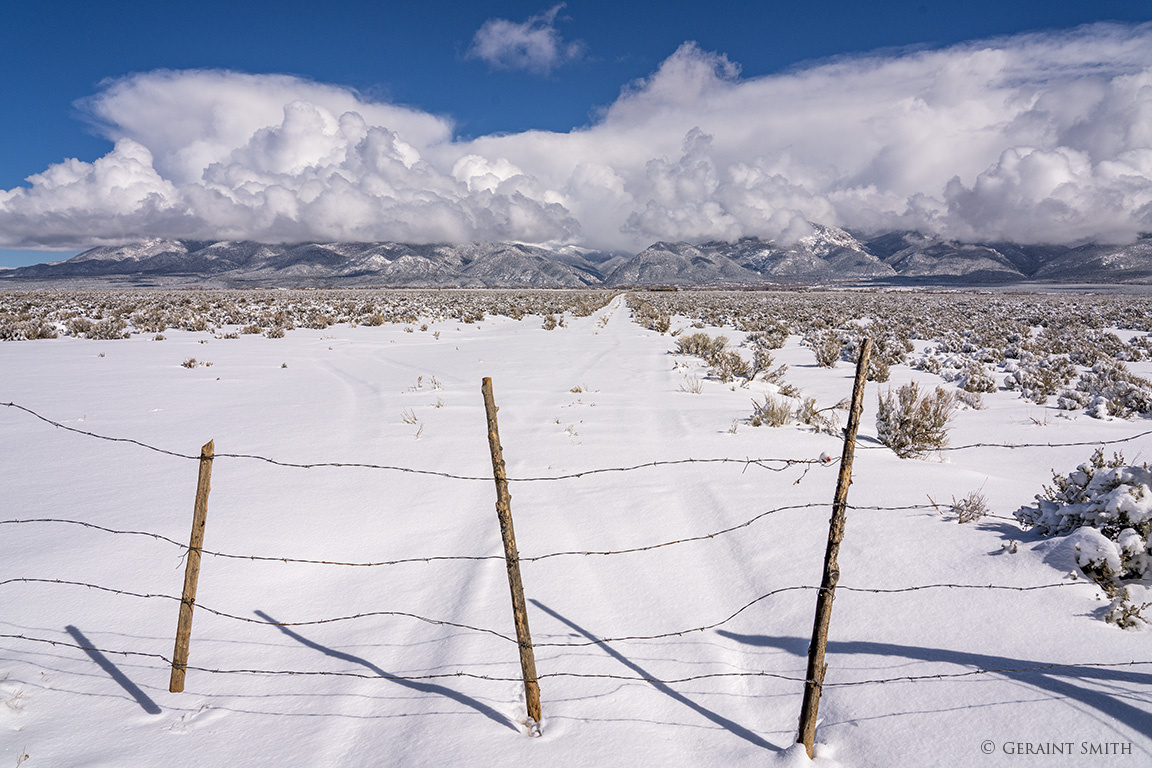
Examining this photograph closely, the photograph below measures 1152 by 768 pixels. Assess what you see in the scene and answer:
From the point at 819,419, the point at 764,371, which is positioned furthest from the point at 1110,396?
the point at 764,371

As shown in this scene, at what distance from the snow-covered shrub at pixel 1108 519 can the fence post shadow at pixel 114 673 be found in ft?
18.3

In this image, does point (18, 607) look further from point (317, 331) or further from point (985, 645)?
point (317, 331)

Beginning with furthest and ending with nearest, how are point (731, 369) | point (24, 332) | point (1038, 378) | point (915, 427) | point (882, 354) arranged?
point (24, 332), point (882, 354), point (731, 369), point (1038, 378), point (915, 427)

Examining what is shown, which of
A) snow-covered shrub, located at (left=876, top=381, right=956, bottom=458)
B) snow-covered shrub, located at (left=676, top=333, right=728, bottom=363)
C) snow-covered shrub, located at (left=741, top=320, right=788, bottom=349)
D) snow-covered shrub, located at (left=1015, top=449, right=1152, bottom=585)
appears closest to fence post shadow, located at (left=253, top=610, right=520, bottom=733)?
→ snow-covered shrub, located at (left=1015, top=449, right=1152, bottom=585)

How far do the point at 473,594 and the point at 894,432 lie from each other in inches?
234

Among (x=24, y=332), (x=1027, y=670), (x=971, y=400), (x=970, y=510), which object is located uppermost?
(x=24, y=332)

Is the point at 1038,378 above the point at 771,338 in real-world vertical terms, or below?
below

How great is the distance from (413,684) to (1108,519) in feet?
15.0

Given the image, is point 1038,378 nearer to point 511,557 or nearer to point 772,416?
point 772,416

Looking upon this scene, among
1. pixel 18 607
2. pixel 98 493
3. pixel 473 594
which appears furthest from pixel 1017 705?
pixel 98 493

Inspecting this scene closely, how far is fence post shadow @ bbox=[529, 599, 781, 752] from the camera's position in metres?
2.65

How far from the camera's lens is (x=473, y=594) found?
12.8ft

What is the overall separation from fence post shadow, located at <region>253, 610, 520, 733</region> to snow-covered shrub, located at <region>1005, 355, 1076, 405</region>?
35.0 feet

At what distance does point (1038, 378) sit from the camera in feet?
33.3
